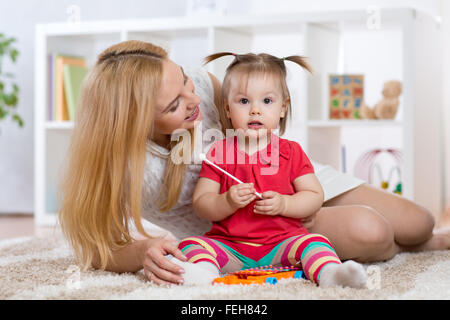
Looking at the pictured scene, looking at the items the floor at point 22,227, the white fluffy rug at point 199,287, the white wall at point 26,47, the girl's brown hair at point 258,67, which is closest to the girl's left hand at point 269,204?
the white fluffy rug at point 199,287

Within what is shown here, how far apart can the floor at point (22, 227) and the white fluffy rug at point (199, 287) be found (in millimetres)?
677

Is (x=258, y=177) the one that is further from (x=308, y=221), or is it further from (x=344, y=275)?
(x=344, y=275)

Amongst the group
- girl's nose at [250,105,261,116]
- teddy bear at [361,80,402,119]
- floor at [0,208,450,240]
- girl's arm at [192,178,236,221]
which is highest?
teddy bear at [361,80,402,119]

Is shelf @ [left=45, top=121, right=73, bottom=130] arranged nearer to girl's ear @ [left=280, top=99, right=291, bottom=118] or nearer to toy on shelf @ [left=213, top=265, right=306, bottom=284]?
girl's ear @ [left=280, top=99, right=291, bottom=118]

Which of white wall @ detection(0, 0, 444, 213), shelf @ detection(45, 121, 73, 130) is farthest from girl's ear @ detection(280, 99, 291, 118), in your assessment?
white wall @ detection(0, 0, 444, 213)

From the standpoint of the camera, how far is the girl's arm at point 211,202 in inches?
40.4

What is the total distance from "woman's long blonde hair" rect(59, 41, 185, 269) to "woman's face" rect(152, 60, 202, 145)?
17 mm

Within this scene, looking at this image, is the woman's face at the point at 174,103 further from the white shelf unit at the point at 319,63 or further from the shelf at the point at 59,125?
the shelf at the point at 59,125

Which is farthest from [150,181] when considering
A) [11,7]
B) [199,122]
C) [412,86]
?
[11,7]

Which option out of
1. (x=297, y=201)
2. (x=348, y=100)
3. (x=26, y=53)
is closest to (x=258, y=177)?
(x=297, y=201)

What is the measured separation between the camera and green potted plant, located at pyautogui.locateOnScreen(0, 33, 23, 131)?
2482 mm

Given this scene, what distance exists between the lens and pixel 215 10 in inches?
102

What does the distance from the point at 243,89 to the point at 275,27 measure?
3.79 ft

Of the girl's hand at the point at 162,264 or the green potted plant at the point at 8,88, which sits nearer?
the girl's hand at the point at 162,264
